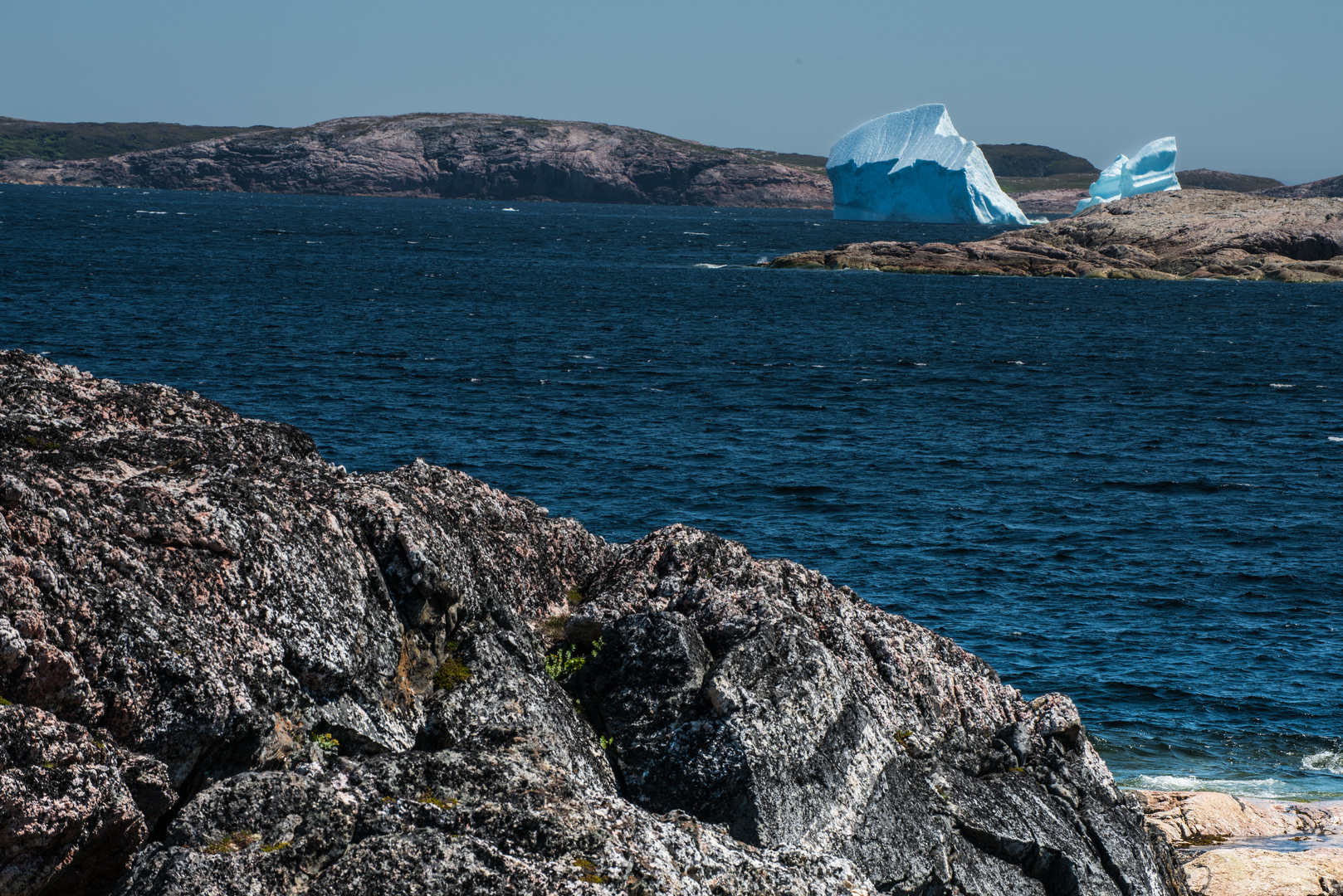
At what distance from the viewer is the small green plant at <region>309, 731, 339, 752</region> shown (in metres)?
9.44

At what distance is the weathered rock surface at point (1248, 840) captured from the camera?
16344mm

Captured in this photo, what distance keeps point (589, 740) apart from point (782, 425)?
4246 cm

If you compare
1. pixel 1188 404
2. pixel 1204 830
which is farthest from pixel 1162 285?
pixel 1204 830

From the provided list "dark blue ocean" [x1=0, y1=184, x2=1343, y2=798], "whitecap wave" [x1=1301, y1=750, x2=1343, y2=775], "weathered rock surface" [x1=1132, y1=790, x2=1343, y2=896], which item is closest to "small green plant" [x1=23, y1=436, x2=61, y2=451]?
"weathered rock surface" [x1=1132, y1=790, x2=1343, y2=896]

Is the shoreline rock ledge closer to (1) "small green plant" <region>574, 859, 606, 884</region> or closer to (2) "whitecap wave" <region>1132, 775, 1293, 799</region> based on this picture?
(1) "small green plant" <region>574, 859, 606, 884</region>

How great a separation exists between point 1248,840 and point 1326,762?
628 centimetres

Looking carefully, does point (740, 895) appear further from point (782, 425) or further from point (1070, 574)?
point (782, 425)

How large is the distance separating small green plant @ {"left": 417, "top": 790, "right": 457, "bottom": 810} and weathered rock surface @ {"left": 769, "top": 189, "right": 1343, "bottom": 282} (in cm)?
14331

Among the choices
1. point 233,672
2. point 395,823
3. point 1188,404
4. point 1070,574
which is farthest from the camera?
point 1188,404

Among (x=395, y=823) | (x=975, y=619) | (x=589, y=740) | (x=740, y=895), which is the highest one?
(x=395, y=823)

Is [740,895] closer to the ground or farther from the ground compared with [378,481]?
closer to the ground

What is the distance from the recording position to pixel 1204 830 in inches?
755

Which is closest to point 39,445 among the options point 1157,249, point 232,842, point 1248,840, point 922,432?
point 232,842

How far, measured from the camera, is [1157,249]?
159 meters
